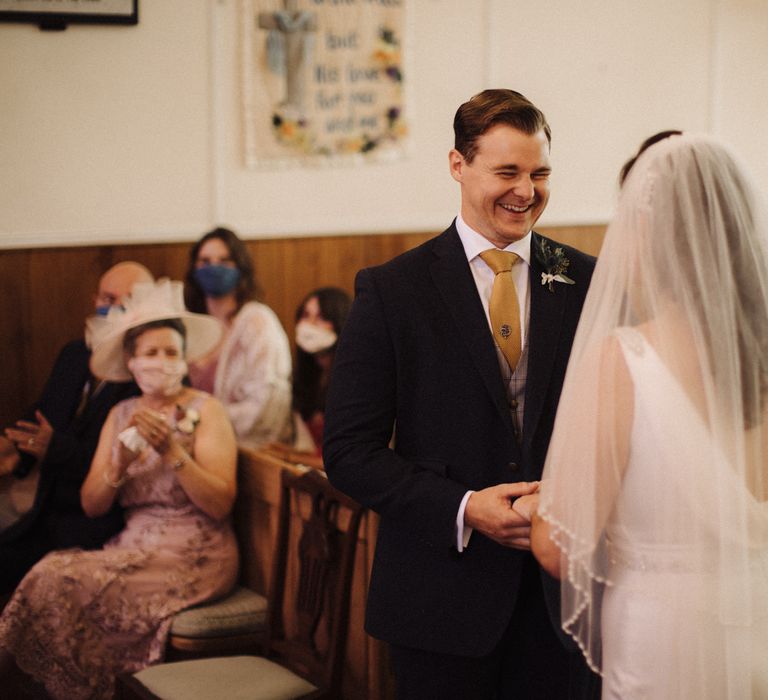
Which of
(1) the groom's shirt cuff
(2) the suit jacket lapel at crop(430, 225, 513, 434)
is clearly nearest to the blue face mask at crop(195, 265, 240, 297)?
(2) the suit jacket lapel at crop(430, 225, 513, 434)

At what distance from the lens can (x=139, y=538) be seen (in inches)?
142

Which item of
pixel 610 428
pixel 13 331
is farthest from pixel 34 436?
pixel 610 428

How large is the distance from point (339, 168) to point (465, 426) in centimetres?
439

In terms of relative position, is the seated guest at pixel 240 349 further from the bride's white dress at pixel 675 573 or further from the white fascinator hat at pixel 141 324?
the bride's white dress at pixel 675 573

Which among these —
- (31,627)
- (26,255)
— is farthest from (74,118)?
(31,627)

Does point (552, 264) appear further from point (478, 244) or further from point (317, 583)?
point (317, 583)

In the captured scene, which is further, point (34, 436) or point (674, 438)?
point (34, 436)

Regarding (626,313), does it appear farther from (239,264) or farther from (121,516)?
(239,264)

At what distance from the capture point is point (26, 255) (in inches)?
215

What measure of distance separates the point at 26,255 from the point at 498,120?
13.0ft

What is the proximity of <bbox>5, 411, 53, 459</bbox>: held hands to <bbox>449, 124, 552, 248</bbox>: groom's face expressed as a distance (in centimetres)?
232

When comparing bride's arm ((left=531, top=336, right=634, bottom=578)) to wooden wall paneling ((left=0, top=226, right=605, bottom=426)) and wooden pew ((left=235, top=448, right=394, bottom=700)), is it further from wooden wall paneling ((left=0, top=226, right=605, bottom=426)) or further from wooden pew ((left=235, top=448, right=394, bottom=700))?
wooden wall paneling ((left=0, top=226, right=605, bottom=426))

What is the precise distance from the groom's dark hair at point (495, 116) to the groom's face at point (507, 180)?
0.01 metres

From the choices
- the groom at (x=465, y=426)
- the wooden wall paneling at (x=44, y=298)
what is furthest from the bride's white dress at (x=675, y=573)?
the wooden wall paneling at (x=44, y=298)
